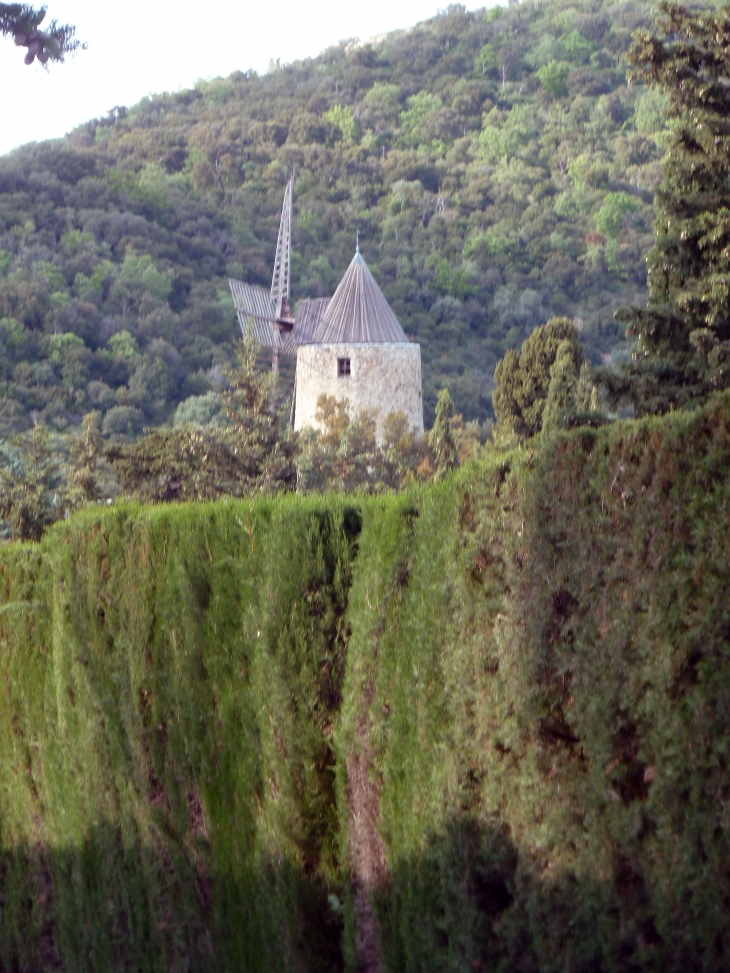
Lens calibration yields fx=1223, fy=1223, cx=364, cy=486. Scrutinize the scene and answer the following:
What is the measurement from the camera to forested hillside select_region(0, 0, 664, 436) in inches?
2103

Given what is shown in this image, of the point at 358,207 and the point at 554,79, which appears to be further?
the point at 554,79

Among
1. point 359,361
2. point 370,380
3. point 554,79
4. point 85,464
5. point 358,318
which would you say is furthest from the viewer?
point 554,79

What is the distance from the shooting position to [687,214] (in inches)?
445

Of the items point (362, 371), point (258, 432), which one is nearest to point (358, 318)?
point (362, 371)

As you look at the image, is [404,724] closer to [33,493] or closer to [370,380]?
[33,493]

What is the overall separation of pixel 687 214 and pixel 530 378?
1378cm

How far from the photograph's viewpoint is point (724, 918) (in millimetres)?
2854

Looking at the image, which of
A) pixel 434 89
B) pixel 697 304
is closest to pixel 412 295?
pixel 434 89

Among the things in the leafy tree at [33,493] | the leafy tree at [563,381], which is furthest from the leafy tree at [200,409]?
the leafy tree at [33,493]

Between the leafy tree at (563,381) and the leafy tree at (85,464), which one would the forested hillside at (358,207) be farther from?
the leafy tree at (85,464)

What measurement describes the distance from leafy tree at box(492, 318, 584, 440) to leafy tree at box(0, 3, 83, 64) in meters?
15.7

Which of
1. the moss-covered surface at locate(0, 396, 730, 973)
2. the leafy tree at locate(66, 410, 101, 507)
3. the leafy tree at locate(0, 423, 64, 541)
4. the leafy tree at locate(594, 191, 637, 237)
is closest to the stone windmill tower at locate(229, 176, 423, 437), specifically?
the leafy tree at locate(66, 410, 101, 507)

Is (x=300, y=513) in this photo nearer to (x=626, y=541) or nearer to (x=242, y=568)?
(x=242, y=568)

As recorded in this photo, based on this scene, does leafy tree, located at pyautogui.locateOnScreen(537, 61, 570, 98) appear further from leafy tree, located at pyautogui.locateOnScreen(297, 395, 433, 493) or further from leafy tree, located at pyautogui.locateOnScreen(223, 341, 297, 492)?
leafy tree, located at pyautogui.locateOnScreen(223, 341, 297, 492)
